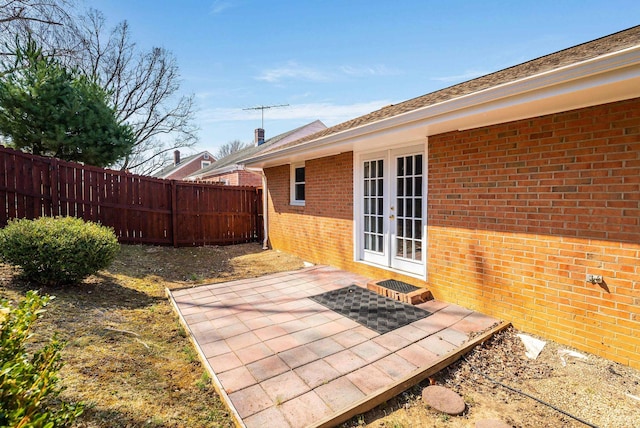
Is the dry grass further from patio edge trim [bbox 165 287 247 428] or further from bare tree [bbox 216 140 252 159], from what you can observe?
bare tree [bbox 216 140 252 159]

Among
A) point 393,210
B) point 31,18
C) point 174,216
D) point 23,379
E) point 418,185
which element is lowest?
point 23,379

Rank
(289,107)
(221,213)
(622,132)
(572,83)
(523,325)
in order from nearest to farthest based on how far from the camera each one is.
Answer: (572,83), (622,132), (523,325), (221,213), (289,107)

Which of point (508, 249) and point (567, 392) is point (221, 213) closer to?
point (508, 249)

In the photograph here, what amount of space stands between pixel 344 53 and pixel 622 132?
8.18 metres

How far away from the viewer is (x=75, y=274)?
4.50 metres

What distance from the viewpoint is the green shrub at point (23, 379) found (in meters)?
1.20

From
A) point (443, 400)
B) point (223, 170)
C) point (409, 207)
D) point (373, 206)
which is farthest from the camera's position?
point (223, 170)

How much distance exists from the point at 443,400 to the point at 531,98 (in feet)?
9.45

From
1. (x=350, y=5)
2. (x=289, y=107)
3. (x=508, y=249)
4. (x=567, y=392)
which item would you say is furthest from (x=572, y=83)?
(x=289, y=107)

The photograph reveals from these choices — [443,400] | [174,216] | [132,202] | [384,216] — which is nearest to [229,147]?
[174,216]

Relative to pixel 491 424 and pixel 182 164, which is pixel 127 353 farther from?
pixel 182 164

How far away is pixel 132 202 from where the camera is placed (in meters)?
8.39

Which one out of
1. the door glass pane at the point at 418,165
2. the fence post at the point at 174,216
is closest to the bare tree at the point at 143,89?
the fence post at the point at 174,216

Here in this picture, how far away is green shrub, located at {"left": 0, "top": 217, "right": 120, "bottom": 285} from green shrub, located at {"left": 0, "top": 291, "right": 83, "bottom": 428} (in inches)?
125
